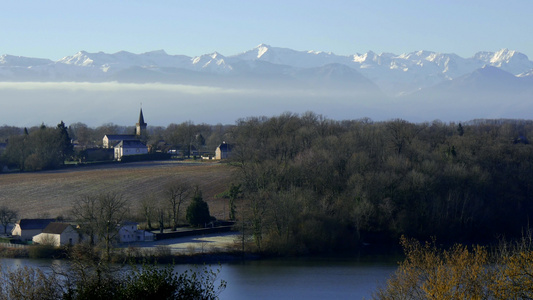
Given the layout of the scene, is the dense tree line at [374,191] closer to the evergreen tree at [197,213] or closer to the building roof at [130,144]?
the evergreen tree at [197,213]

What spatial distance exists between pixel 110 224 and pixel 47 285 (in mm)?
16000

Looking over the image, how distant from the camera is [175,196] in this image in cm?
3869

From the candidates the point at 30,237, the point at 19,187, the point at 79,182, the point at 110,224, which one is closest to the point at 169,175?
the point at 79,182

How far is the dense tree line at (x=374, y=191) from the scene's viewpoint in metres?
34.0

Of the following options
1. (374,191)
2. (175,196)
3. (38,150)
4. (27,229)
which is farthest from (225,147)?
(27,229)

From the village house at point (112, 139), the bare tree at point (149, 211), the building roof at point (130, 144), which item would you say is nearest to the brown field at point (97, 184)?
the bare tree at point (149, 211)

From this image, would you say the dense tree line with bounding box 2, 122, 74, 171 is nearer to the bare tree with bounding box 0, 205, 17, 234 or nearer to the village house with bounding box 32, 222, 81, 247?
the bare tree with bounding box 0, 205, 17, 234

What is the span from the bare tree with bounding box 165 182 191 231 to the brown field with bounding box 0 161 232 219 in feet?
6.64

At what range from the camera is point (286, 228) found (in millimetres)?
33438

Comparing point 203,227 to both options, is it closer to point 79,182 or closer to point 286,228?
point 286,228

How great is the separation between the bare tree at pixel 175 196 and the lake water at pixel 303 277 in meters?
7.76

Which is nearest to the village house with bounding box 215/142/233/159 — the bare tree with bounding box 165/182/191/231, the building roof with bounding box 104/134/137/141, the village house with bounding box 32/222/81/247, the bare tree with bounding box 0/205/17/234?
the building roof with bounding box 104/134/137/141

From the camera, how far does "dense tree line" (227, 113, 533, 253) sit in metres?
34.0

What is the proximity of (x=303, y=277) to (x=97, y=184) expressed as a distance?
86.3 ft
